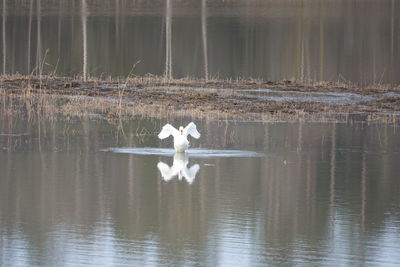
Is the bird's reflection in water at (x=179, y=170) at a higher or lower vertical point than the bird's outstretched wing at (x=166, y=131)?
lower

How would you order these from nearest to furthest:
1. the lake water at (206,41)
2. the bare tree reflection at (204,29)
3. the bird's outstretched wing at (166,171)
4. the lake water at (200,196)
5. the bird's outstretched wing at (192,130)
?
the lake water at (200,196), the bird's outstretched wing at (166,171), the bird's outstretched wing at (192,130), the bare tree reflection at (204,29), the lake water at (206,41)

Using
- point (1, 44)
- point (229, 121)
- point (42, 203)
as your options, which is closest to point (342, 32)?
point (1, 44)

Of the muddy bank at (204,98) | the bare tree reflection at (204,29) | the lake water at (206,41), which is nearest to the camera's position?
the muddy bank at (204,98)

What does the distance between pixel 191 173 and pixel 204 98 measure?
9611 mm

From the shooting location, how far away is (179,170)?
55.8 ft

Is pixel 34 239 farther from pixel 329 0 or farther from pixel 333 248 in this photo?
pixel 329 0

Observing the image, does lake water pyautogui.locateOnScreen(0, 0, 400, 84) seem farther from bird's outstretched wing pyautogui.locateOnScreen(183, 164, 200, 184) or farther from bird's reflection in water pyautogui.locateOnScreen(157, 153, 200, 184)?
bird's outstretched wing pyautogui.locateOnScreen(183, 164, 200, 184)

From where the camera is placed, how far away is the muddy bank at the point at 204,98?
24141 mm

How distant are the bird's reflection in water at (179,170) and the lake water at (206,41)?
43.3 feet

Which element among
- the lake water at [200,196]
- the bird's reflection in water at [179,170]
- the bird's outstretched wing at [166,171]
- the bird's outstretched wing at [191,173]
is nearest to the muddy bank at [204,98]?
the lake water at [200,196]

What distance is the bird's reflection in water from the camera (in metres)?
16.5

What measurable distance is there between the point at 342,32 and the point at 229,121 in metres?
29.1

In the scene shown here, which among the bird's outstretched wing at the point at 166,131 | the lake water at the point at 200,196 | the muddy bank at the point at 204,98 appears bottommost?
the lake water at the point at 200,196

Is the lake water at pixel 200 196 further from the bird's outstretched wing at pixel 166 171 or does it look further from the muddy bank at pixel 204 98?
the muddy bank at pixel 204 98
